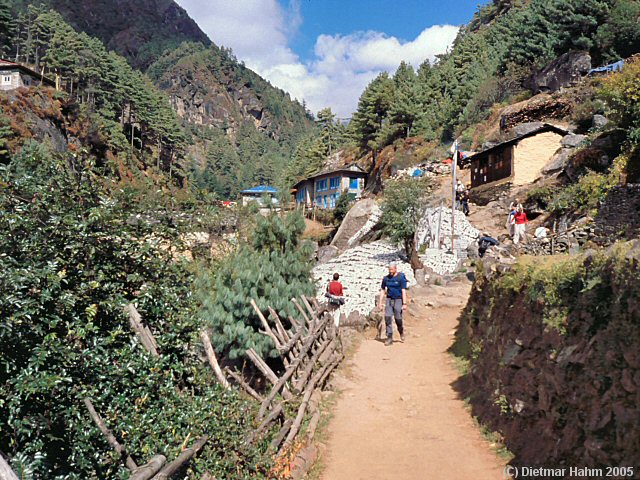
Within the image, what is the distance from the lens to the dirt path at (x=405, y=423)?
614 cm

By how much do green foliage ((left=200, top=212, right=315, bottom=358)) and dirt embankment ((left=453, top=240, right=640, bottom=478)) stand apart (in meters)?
4.46

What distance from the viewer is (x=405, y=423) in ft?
25.0

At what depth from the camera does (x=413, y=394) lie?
8.86 metres

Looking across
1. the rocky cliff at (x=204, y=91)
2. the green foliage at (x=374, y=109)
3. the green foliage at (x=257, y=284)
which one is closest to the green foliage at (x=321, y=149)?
the green foliage at (x=374, y=109)

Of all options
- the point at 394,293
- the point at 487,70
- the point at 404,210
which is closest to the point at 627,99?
the point at 404,210

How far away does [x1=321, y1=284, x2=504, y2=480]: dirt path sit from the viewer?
242 inches

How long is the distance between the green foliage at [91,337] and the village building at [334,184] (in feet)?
145

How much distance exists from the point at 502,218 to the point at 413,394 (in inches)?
715

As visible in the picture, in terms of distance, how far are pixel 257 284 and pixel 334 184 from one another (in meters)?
45.2

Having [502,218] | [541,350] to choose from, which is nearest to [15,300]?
[541,350]

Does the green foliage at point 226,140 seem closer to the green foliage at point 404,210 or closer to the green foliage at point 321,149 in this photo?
the green foliage at point 321,149

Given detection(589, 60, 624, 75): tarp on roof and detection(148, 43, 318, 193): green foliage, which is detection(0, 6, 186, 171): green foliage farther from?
detection(589, 60, 624, 75): tarp on roof

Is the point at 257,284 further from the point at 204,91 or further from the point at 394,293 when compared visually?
Answer: the point at 204,91

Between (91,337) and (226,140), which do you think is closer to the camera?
(91,337)
